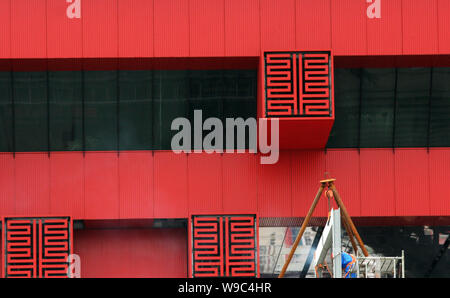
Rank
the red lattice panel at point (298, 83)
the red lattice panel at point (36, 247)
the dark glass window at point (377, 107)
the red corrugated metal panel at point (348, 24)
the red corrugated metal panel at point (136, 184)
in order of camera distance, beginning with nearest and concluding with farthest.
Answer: the red lattice panel at point (298, 83) → the red lattice panel at point (36, 247) → the red corrugated metal panel at point (348, 24) → the red corrugated metal panel at point (136, 184) → the dark glass window at point (377, 107)

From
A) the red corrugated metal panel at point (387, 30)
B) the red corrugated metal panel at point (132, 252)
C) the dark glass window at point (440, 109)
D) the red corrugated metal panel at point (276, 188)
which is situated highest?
the red corrugated metal panel at point (387, 30)

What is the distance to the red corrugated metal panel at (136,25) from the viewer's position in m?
26.4

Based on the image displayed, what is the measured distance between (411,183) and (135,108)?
11380 mm

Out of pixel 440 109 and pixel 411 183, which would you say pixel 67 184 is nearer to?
pixel 411 183

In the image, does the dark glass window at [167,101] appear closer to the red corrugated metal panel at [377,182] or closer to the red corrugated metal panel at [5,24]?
the red corrugated metal panel at [5,24]

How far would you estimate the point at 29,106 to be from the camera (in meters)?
27.3

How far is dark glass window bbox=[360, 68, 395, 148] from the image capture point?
27.4 meters

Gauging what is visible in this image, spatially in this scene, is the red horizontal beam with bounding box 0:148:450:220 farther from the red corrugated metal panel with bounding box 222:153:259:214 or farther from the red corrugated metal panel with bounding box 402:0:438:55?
the red corrugated metal panel with bounding box 402:0:438:55

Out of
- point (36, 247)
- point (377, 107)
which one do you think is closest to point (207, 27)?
point (377, 107)

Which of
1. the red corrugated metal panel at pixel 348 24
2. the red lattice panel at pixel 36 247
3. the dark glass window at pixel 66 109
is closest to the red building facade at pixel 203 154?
the red corrugated metal panel at pixel 348 24

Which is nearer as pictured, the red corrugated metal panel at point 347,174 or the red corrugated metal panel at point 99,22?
the red corrugated metal panel at point 99,22

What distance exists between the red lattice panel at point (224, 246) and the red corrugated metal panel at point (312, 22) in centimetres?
723

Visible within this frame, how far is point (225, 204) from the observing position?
27000mm
